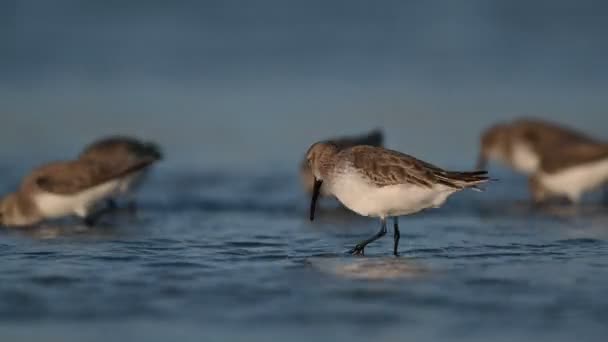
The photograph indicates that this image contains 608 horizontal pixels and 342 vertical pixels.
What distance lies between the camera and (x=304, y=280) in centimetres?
690

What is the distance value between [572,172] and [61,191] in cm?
555

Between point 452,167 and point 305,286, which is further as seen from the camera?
point 452,167

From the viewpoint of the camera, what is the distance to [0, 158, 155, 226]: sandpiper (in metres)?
10.8

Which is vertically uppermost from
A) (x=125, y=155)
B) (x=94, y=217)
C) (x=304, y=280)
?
(x=125, y=155)

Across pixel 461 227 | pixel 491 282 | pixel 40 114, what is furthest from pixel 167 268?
pixel 40 114

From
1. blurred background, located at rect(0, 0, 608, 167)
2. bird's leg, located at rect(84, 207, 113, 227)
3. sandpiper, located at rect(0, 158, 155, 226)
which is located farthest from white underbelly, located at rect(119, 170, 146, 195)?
blurred background, located at rect(0, 0, 608, 167)

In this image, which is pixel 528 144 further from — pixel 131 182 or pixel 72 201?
pixel 72 201

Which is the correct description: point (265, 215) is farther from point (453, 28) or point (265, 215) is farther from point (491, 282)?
point (453, 28)

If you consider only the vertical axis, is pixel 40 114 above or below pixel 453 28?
below

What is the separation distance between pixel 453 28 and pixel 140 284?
14.5 m

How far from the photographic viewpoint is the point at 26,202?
425 inches

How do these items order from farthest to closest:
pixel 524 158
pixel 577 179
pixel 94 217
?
pixel 524 158 → pixel 577 179 → pixel 94 217

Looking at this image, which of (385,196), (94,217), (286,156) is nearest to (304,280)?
(385,196)

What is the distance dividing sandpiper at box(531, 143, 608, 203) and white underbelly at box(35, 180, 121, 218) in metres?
4.83
